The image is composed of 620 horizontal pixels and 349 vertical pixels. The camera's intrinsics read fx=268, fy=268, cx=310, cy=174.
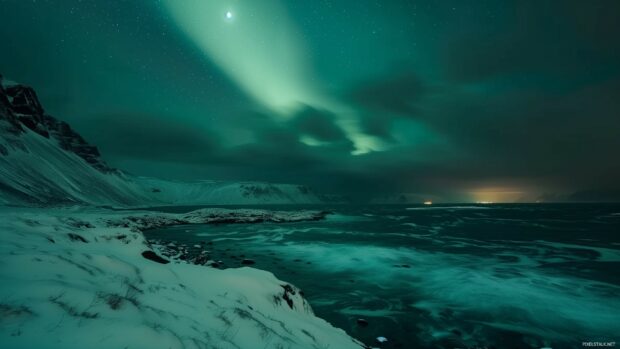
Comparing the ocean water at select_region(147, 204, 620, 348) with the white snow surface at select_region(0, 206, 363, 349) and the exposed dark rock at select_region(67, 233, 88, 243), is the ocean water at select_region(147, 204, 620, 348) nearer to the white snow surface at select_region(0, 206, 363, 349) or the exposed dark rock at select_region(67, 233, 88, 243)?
the white snow surface at select_region(0, 206, 363, 349)

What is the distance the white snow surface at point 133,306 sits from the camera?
302 cm

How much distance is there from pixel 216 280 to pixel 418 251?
2636 cm

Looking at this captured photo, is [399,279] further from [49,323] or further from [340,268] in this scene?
[49,323]

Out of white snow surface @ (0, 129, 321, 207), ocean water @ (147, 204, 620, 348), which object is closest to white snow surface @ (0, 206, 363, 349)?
ocean water @ (147, 204, 620, 348)

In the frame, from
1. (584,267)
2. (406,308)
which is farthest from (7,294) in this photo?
(584,267)

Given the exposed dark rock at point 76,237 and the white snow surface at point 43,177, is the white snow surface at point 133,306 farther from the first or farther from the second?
the white snow surface at point 43,177

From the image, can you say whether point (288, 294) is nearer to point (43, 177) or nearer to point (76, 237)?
point (76, 237)

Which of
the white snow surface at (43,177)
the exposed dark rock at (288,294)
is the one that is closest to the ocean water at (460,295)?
the exposed dark rock at (288,294)

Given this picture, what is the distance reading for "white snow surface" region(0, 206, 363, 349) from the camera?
3.02m

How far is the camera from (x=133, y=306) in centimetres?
406

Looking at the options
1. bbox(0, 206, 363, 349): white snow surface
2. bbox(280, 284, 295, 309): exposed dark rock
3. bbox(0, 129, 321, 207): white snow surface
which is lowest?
bbox(280, 284, 295, 309): exposed dark rock

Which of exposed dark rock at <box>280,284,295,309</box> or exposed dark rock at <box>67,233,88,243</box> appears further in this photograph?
exposed dark rock at <box>67,233,88,243</box>

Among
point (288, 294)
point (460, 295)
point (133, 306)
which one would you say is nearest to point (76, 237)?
point (288, 294)

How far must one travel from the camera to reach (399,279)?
17562 mm
